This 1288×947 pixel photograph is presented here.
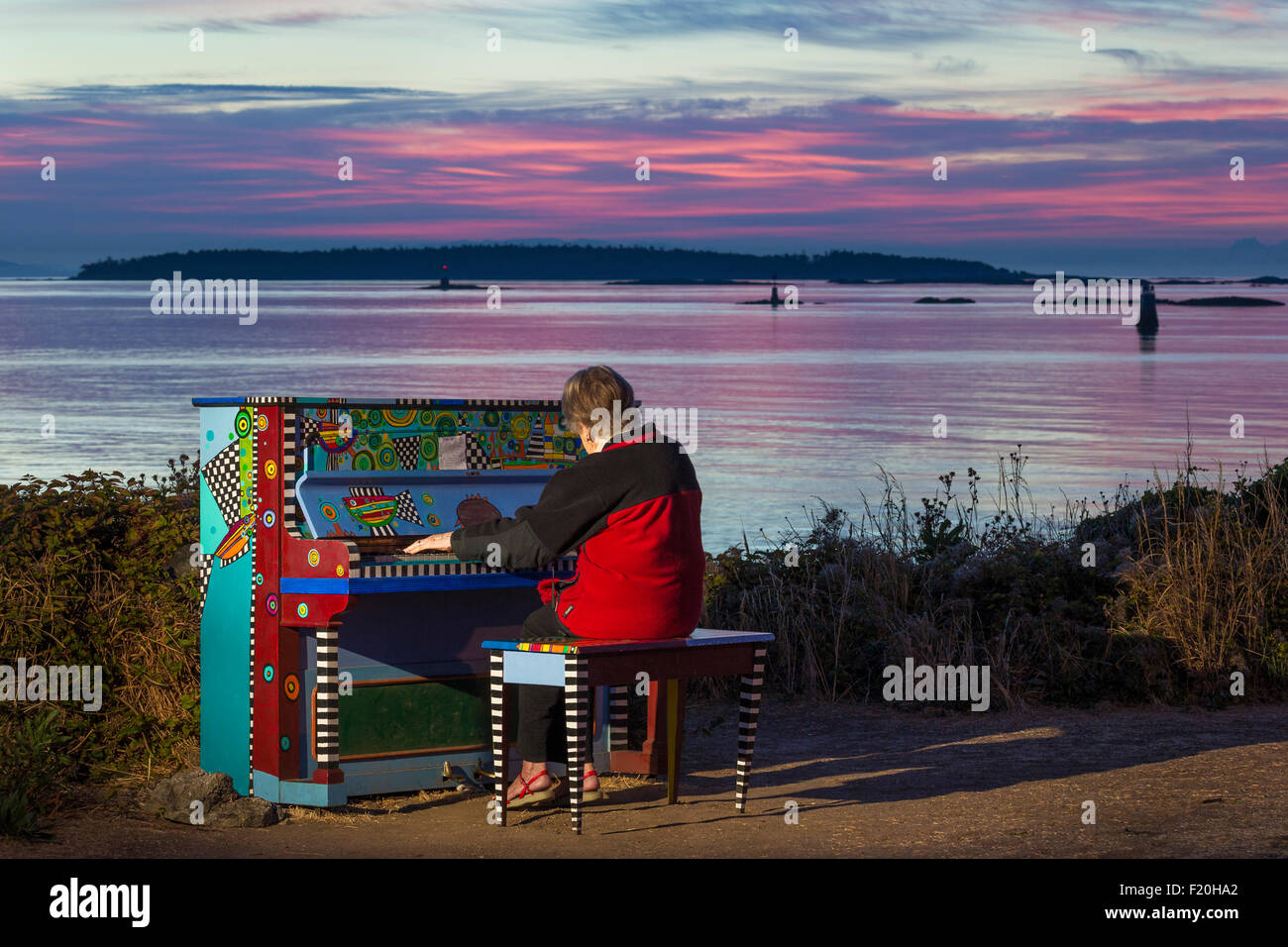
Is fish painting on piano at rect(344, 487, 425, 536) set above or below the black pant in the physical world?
above

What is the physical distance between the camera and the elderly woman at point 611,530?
23.5 feet

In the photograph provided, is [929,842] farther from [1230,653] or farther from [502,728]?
[1230,653]

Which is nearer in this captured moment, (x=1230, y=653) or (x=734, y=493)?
(x=1230, y=653)

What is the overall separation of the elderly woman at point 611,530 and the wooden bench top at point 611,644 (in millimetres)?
36

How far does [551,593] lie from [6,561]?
3.11 meters

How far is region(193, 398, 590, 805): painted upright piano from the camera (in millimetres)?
7543

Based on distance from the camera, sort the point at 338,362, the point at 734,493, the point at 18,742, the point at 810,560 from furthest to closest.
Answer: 1. the point at 338,362
2. the point at 734,493
3. the point at 810,560
4. the point at 18,742

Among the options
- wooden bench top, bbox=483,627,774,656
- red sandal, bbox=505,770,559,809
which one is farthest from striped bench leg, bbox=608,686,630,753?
wooden bench top, bbox=483,627,774,656

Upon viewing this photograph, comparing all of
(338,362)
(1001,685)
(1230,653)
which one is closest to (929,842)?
(1001,685)

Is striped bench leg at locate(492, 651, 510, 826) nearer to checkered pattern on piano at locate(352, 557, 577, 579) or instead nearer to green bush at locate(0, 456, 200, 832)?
checkered pattern on piano at locate(352, 557, 577, 579)

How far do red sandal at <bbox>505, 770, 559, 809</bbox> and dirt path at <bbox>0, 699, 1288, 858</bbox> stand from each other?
10 cm

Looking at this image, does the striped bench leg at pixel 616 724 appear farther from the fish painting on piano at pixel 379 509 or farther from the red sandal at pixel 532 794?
the fish painting on piano at pixel 379 509

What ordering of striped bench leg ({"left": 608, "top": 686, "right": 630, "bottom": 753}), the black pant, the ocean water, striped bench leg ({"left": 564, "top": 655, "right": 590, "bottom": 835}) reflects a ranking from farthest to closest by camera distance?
the ocean water, striped bench leg ({"left": 608, "top": 686, "right": 630, "bottom": 753}), the black pant, striped bench leg ({"left": 564, "top": 655, "right": 590, "bottom": 835})

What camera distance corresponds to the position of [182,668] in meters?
8.95
